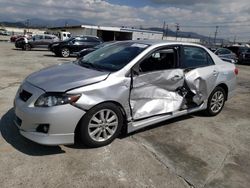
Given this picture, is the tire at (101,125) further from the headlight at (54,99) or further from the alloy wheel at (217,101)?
the alloy wheel at (217,101)

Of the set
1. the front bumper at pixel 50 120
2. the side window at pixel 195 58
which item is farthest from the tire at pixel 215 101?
the front bumper at pixel 50 120

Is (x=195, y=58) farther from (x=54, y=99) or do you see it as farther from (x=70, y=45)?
(x=70, y=45)

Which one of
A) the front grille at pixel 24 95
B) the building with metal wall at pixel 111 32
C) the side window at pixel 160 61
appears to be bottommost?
the front grille at pixel 24 95

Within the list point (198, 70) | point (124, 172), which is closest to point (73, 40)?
point (198, 70)

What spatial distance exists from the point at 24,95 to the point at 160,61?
2252 millimetres

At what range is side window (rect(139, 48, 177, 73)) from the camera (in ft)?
14.4

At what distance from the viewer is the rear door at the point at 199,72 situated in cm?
500

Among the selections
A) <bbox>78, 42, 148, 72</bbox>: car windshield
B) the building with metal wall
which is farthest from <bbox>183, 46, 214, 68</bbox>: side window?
the building with metal wall

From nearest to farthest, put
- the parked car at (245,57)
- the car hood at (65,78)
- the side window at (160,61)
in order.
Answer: the car hood at (65,78), the side window at (160,61), the parked car at (245,57)

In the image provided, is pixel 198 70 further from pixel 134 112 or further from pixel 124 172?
pixel 124 172

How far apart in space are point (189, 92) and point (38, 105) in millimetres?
2772

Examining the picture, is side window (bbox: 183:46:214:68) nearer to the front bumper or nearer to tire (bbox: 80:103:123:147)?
tire (bbox: 80:103:123:147)

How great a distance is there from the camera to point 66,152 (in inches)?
151

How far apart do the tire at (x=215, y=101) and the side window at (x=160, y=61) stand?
1.36 m
